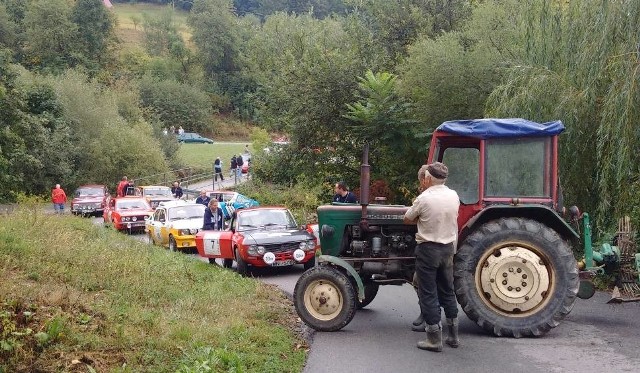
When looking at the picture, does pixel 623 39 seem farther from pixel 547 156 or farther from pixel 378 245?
pixel 378 245

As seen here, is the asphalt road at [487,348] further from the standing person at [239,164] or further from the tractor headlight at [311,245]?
the standing person at [239,164]

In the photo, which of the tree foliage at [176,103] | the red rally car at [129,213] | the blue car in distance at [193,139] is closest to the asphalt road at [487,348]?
the red rally car at [129,213]

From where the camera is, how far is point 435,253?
793cm

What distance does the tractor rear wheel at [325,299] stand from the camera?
354 inches

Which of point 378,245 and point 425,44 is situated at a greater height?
point 425,44

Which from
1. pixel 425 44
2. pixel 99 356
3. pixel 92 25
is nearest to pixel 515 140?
pixel 99 356

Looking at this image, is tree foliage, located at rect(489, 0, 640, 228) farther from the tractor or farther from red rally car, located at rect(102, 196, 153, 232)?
red rally car, located at rect(102, 196, 153, 232)

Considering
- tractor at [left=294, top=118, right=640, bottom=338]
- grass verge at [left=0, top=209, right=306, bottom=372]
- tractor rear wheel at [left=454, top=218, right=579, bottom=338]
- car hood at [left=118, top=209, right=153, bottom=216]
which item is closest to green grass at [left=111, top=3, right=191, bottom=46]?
car hood at [left=118, top=209, right=153, bottom=216]

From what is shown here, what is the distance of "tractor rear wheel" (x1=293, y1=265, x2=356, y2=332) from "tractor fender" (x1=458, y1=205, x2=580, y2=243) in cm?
161

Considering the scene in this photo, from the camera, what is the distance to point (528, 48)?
49.1ft

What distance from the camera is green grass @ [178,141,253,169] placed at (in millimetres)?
60834

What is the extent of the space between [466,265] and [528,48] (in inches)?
311

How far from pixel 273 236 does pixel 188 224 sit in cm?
650

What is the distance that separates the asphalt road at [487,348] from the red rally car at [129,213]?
1844 cm
